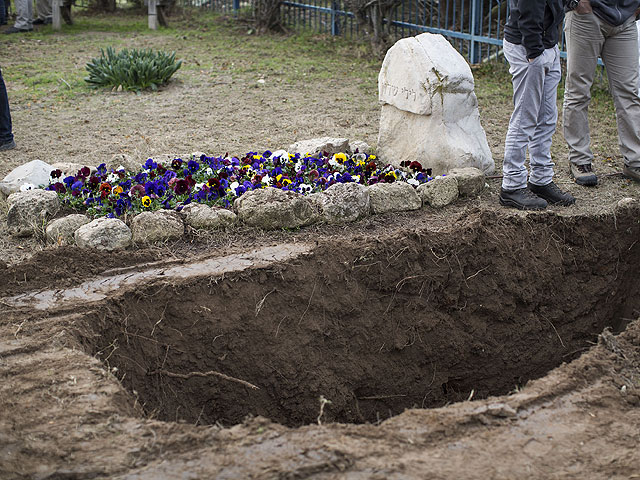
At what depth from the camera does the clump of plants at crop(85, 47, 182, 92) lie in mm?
9320

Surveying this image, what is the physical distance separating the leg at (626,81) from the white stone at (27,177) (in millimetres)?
4692

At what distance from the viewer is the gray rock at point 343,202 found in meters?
5.12

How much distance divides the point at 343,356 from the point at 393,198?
1.45 metres

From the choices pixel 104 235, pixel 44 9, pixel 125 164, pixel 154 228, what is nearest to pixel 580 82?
pixel 154 228

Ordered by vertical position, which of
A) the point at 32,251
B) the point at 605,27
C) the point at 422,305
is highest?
the point at 605,27

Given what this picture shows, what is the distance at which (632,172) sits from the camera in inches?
239

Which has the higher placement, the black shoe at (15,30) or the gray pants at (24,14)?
the gray pants at (24,14)

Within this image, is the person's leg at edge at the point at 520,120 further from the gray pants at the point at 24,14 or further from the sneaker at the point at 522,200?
the gray pants at the point at 24,14

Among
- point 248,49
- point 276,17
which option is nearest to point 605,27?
point 248,49

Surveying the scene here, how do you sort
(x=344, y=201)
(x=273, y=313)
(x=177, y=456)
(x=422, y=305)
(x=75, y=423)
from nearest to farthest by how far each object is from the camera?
1. (x=177, y=456)
2. (x=75, y=423)
3. (x=273, y=313)
4. (x=422, y=305)
5. (x=344, y=201)

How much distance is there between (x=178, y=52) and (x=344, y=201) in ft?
24.2

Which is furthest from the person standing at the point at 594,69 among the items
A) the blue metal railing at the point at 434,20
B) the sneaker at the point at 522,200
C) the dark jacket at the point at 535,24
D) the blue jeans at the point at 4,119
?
the blue jeans at the point at 4,119

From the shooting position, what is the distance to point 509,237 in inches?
187

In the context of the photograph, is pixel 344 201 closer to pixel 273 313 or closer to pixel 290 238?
pixel 290 238
